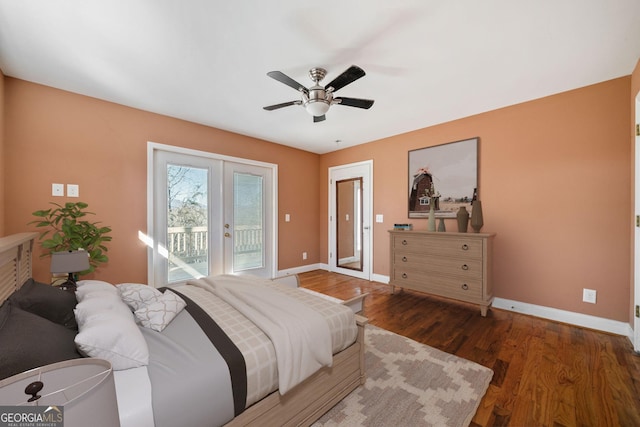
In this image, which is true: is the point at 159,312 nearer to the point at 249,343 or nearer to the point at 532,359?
the point at 249,343

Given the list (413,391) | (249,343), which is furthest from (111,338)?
(413,391)

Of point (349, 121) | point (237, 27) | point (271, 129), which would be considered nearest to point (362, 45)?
point (237, 27)

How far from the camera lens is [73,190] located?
8.98ft

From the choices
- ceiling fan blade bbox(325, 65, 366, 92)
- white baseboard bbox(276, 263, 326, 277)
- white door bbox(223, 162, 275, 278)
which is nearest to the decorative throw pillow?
ceiling fan blade bbox(325, 65, 366, 92)

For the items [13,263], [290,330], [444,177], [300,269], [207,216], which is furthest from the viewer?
[300,269]

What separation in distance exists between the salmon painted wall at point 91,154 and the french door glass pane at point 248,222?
57 centimetres

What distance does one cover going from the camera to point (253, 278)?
2398 mm

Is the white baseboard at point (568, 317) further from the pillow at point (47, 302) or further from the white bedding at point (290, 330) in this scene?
the pillow at point (47, 302)

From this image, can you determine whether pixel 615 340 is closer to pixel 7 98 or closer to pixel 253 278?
pixel 253 278

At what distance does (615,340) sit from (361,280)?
2.93m

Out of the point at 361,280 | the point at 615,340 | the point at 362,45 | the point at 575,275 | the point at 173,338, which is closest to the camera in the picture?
the point at 173,338

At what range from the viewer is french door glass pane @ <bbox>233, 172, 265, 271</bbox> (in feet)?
13.4

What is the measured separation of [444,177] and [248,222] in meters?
3.14

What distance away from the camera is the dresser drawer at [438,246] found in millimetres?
2910
